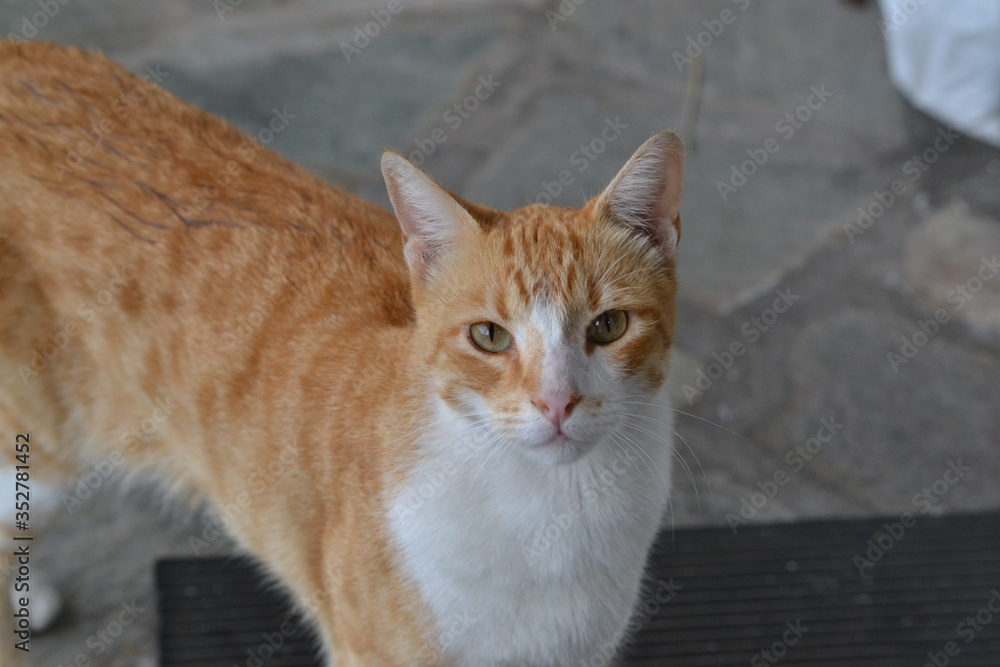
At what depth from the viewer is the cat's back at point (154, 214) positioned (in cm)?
204

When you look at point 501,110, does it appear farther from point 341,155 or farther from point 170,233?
point 170,233

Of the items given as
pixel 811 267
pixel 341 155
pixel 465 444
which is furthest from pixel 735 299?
pixel 465 444

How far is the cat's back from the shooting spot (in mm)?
2041

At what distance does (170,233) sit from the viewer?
2.05 m

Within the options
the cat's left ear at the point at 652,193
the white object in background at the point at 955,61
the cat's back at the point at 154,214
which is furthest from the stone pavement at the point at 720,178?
the cat's back at the point at 154,214

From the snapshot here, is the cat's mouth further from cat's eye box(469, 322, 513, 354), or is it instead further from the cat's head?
cat's eye box(469, 322, 513, 354)

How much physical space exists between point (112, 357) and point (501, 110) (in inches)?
103

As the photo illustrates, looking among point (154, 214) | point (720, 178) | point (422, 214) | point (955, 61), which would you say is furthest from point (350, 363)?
point (955, 61)

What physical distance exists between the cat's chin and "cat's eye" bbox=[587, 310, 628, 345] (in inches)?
7.1

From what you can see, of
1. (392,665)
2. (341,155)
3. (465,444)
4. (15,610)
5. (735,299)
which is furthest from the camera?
(341,155)

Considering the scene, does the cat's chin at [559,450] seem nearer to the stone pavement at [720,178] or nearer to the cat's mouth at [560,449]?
the cat's mouth at [560,449]

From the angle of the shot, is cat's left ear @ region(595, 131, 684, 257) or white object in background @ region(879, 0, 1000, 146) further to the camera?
white object in background @ region(879, 0, 1000, 146)

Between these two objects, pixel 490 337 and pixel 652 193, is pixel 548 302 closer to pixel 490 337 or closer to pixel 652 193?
pixel 490 337

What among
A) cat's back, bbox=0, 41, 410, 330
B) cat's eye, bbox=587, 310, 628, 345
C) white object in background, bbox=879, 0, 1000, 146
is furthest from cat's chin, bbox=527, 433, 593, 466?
white object in background, bbox=879, 0, 1000, 146
